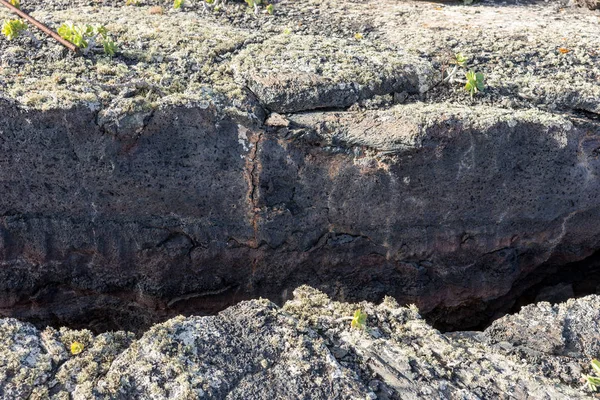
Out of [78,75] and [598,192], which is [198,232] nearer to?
[78,75]

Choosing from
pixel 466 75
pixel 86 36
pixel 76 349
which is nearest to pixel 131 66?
pixel 86 36

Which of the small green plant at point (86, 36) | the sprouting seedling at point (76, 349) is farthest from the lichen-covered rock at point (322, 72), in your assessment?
the sprouting seedling at point (76, 349)

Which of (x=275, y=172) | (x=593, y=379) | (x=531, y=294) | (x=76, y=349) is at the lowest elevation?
(x=531, y=294)

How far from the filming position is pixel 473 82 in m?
3.27

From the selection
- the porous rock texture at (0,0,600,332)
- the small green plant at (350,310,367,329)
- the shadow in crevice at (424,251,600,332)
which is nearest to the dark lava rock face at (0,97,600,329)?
the porous rock texture at (0,0,600,332)

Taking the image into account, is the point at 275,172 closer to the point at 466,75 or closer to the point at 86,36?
the point at 466,75

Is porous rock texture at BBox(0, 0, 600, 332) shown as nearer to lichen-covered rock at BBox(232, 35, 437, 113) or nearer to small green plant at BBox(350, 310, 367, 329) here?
lichen-covered rock at BBox(232, 35, 437, 113)

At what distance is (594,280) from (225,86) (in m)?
2.52

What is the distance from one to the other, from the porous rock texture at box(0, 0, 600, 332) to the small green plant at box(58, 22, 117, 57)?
67 mm

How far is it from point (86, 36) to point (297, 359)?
214 cm

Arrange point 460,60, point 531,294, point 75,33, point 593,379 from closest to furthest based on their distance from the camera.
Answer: point 593,379 → point 75,33 → point 460,60 → point 531,294

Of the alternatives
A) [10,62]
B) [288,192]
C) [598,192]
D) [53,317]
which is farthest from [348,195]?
[10,62]

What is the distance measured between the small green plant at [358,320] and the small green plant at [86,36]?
75.6 inches

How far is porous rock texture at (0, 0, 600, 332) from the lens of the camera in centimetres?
297
